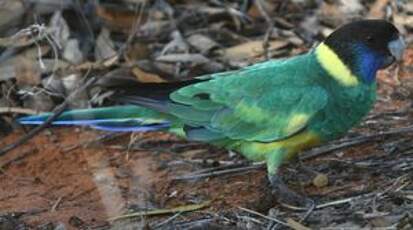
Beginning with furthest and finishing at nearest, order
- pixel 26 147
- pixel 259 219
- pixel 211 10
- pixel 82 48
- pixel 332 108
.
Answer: pixel 211 10 < pixel 82 48 < pixel 26 147 < pixel 332 108 < pixel 259 219

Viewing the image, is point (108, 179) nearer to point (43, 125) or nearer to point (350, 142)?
point (43, 125)

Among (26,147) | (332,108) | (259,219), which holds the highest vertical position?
(332,108)

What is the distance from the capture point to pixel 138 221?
11.4 ft

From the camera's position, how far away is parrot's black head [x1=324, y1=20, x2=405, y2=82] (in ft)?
12.2

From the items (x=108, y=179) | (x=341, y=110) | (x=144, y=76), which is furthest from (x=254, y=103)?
(x=144, y=76)

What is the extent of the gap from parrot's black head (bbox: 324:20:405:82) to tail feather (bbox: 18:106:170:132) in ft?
2.74

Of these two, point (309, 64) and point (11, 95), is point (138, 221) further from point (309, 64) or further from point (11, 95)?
point (11, 95)

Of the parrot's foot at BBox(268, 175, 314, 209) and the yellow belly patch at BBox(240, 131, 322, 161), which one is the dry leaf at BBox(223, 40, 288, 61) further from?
the parrot's foot at BBox(268, 175, 314, 209)

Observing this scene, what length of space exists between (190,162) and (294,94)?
2.43ft

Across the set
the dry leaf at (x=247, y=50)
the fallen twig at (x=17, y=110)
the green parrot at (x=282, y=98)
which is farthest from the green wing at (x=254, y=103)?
the dry leaf at (x=247, y=50)

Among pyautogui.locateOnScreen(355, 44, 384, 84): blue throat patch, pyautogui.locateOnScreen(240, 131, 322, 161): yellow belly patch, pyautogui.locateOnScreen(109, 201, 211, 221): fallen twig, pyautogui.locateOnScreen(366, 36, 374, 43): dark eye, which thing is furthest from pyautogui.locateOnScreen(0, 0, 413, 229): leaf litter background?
pyautogui.locateOnScreen(366, 36, 374, 43): dark eye

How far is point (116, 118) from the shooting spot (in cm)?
396

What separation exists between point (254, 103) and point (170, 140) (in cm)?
87

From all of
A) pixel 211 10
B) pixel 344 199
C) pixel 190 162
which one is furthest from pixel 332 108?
pixel 211 10
